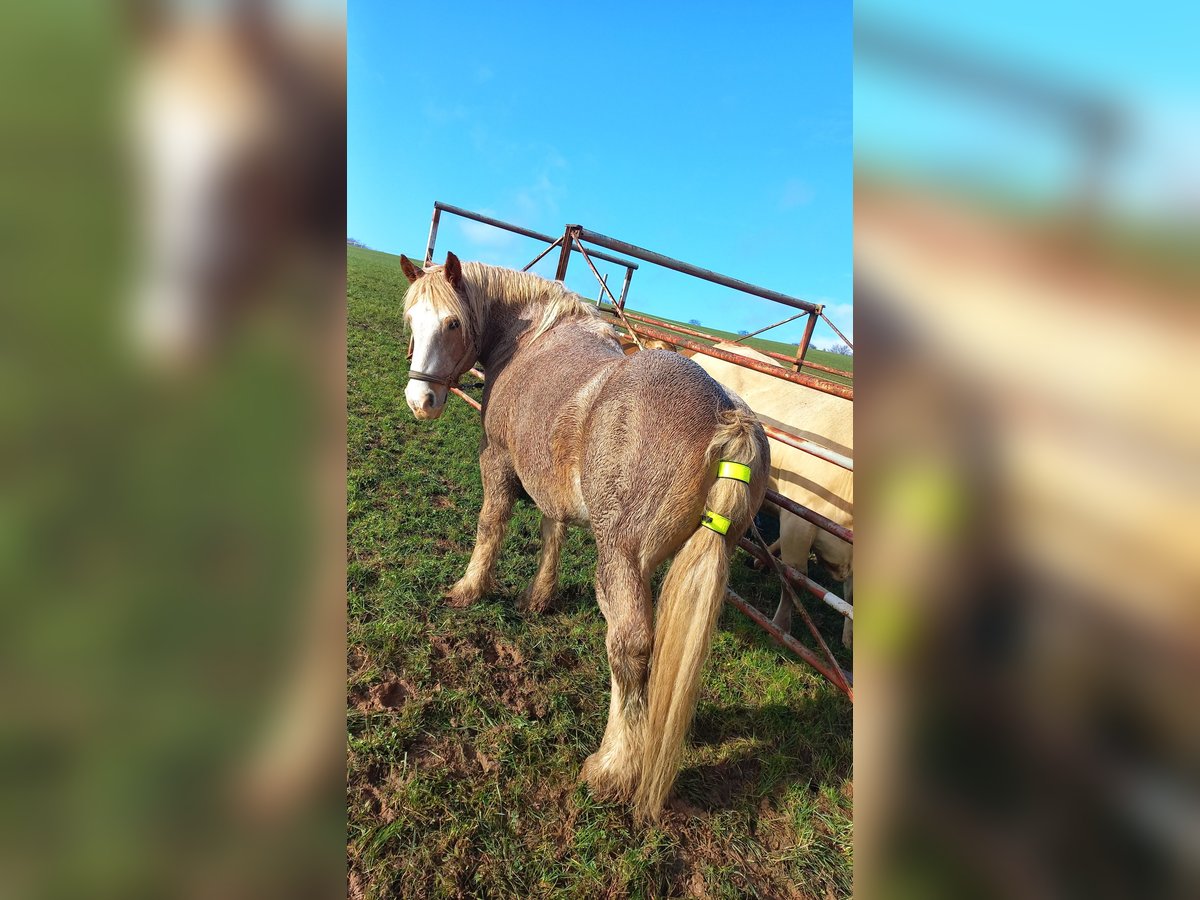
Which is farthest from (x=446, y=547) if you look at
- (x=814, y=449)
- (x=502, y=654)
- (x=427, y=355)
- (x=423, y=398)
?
(x=814, y=449)

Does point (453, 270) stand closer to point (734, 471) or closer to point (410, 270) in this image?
point (410, 270)

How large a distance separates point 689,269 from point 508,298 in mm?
2851

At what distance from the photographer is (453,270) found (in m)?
3.30

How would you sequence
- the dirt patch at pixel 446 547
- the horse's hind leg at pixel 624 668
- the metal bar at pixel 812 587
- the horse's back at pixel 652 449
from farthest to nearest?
1. the dirt patch at pixel 446 547
2. the metal bar at pixel 812 587
3. the horse's hind leg at pixel 624 668
4. the horse's back at pixel 652 449

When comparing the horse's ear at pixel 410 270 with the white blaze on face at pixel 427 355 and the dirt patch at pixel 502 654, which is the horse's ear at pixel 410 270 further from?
the dirt patch at pixel 502 654

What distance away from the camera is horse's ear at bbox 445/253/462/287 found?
127 inches

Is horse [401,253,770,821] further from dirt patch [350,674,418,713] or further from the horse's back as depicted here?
dirt patch [350,674,418,713]

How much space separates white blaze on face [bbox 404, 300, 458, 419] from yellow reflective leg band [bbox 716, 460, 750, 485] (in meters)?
2.01

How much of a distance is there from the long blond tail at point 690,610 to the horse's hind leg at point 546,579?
1674 millimetres

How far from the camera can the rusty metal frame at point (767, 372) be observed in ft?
8.56
